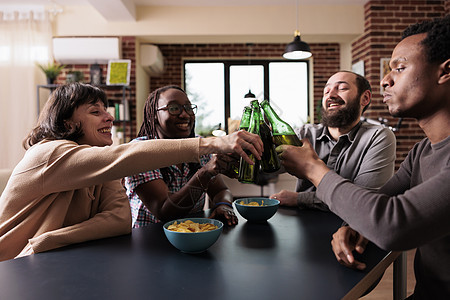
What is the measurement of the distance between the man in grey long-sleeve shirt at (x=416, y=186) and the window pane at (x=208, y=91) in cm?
581

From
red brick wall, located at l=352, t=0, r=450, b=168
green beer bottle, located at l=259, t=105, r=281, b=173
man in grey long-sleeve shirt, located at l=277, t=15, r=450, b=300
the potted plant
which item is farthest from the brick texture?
man in grey long-sleeve shirt, located at l=277, t=15, r=450, b=300

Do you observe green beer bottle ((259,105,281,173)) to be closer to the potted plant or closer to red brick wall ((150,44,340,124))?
the potted plant

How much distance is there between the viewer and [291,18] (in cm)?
506

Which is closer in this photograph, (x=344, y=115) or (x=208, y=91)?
(x=344, y=115)

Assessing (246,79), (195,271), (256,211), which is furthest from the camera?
(246,79)

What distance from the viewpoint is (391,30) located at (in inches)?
194

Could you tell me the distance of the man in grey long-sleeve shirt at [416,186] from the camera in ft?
2.26

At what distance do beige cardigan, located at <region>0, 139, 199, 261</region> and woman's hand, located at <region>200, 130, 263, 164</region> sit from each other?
0.03 meters

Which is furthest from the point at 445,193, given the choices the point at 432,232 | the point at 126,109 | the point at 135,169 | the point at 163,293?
the point at 126,109

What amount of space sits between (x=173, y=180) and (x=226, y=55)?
214 inches

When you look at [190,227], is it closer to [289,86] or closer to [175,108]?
[175,108]

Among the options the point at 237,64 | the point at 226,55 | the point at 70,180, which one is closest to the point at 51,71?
the point at 226,55

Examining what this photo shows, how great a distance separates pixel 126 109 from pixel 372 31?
3679 millimetres

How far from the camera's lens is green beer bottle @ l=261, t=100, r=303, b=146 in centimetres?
126
